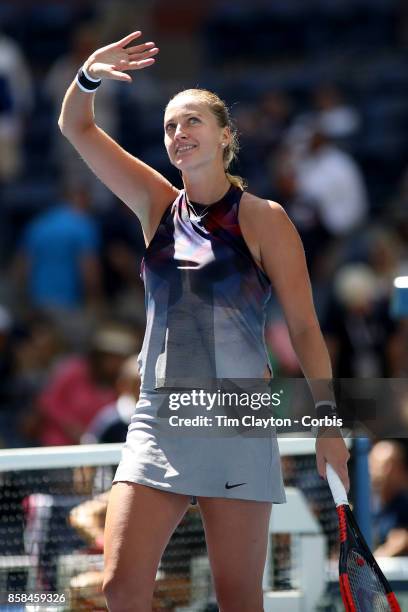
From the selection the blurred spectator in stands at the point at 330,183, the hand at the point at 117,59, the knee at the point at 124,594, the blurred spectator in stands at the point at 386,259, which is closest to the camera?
the knee at the point at 124,594

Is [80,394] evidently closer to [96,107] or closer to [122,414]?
[122,414]

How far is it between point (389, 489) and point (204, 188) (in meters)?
2.66

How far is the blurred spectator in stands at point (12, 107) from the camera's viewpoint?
1166 cm

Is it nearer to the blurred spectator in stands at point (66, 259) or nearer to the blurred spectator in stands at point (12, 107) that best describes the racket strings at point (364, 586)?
the blurred spectator in stands at point (66, 259)

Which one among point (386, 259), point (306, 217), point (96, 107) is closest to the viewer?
point (386, 259)

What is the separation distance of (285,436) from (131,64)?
175 cm

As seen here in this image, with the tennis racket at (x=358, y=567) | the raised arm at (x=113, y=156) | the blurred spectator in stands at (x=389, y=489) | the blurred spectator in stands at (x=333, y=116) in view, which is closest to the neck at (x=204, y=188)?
the raised arm at (x=113, y=156)

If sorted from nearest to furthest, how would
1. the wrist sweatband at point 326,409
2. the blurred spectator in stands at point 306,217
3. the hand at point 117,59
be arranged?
the wrist sweatband at point 326,409 < the hand at point 117,59 < the blurred spectator in stands at point 306,217

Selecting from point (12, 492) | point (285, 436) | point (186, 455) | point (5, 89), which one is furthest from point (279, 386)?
point (5, 89)

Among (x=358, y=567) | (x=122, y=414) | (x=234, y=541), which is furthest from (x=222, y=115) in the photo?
(x=122, y=414)

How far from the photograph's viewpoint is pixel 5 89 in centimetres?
1166

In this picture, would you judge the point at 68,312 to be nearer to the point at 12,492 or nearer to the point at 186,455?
the point at 12,492

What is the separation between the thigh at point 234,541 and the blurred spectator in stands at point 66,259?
21.5ft

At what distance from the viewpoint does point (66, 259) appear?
10.5 metres
